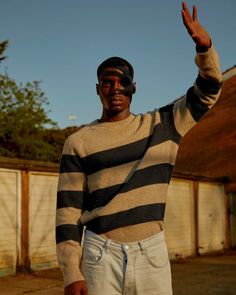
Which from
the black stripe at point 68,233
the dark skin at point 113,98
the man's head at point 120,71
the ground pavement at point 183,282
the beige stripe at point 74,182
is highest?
the man's head at point 120,71

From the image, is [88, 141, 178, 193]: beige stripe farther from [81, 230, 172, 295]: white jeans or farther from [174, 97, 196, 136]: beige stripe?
[81, 230, 172, 295]: white jeans

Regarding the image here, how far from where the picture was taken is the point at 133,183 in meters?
2.37

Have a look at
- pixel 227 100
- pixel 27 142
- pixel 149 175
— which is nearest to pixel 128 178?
pixel 149 175

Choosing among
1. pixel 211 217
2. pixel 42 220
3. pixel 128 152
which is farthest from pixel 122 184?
pixel 211 217

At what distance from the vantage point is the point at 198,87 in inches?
95.0

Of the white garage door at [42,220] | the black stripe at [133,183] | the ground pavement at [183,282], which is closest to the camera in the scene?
the black stripe at [133,183]

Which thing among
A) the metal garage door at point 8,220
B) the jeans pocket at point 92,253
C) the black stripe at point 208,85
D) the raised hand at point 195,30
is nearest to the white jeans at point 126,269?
the jeans pocket at point 92,253

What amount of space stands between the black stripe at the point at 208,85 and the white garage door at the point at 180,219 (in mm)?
14788

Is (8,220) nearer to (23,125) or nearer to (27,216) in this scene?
(27,216)

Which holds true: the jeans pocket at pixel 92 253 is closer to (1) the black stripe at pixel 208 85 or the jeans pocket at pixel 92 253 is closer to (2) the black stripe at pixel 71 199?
(2) the black stripe at pixel 71 199

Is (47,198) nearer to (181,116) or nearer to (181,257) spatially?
(181,257)

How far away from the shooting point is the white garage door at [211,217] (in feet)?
63.6

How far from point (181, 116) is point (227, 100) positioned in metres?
24.6

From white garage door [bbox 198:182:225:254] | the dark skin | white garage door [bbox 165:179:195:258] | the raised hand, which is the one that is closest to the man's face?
the dark skin
